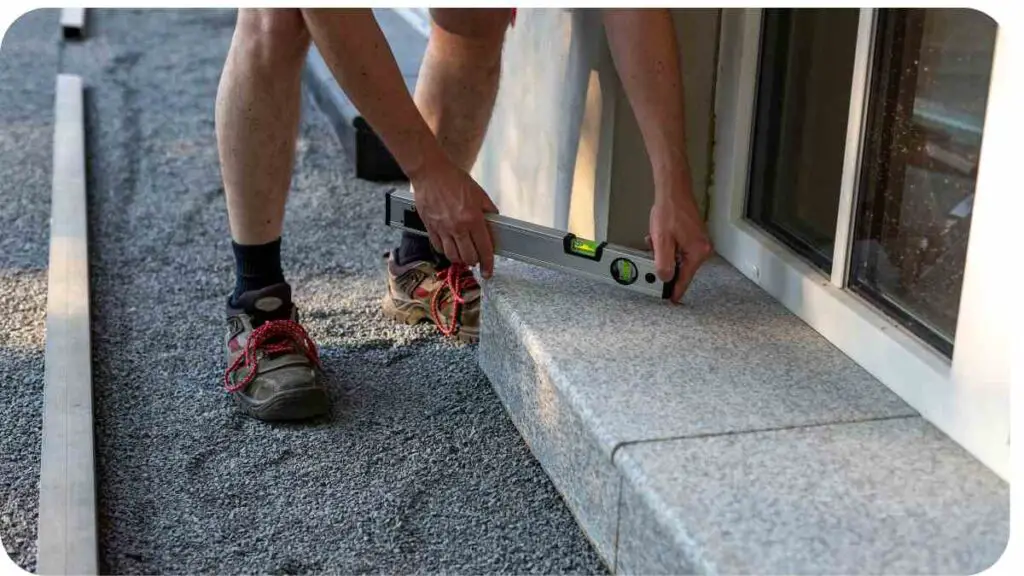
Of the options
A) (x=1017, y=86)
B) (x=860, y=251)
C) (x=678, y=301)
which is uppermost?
(x=1017, y=86)

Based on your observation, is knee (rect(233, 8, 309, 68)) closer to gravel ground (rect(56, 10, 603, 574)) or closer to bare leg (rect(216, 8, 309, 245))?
bare leg (rect(216, 8, 309, 245))

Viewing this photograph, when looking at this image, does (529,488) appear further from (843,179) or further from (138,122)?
(138,122)

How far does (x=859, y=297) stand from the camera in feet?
4.70

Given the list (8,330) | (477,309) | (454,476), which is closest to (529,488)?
(454,476)

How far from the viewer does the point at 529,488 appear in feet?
4.79

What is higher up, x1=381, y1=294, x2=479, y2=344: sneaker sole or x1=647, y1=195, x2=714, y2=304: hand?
x1=647, y1=195, x2=714, y2=304: hand

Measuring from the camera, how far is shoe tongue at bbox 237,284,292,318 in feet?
5.75

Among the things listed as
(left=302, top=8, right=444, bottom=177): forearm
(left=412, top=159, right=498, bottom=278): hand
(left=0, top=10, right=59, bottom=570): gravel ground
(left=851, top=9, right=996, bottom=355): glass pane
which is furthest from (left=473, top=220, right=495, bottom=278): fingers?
(left=0, top=10, right=59, bottom=570): gravel ground

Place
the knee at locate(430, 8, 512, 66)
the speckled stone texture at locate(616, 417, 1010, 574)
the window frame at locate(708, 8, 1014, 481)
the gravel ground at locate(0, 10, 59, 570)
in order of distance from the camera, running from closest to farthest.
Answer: the speckled stone texture at locate(616, 417, 1010, 574) < the window frame at locate(708, 8, 1014, 481) < the gravel ground at locate(0, 10, 59, 570) < the knee at locate(430, 8, 512, 66)

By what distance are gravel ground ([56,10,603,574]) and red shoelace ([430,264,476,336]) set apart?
3 cm

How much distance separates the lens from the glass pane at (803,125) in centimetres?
151

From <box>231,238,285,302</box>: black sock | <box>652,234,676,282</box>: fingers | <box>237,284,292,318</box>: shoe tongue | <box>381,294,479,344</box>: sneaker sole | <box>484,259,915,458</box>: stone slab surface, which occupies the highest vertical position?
<box>652,234,676,282</box>: fingers

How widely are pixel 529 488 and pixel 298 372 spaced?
0.43 metres

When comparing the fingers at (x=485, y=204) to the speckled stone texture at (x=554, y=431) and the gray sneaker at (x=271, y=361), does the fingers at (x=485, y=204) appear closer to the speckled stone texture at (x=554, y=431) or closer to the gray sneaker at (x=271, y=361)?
the speckled stone texture at (x=554, y=431)
